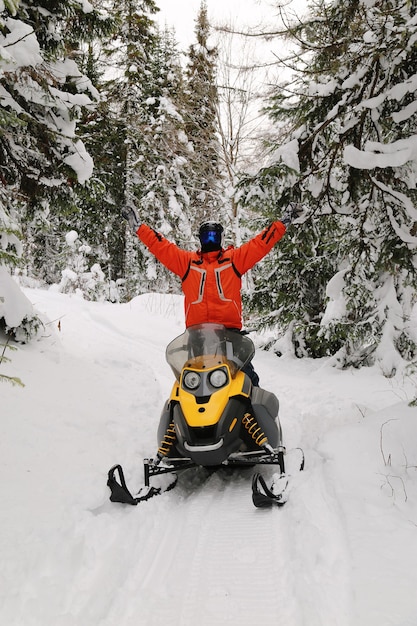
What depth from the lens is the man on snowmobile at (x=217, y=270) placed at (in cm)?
445

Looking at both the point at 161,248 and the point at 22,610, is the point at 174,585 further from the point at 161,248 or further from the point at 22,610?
the point at 161,248

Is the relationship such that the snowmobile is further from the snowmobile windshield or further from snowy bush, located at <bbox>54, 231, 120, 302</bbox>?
snowy bush, located at <bbox>54, 231, 120, 302</bbox>

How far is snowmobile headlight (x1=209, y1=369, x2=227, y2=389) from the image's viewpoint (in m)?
3.85

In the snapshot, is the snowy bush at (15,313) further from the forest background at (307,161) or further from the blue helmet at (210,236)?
the blue helmet at (210,236)

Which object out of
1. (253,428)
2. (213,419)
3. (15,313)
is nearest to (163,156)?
(15,313)

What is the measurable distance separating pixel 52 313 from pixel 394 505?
10.1 meters

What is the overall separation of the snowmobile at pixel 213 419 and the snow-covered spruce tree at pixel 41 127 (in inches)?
101

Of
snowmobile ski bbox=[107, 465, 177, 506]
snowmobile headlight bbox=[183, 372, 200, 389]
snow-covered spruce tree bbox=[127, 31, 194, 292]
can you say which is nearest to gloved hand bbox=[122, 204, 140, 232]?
snowmobile headlight bbox=[183, 372, 200, 389]

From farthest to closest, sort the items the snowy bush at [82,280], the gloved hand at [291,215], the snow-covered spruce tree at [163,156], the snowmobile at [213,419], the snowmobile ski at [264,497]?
the snow-covered spruce tree at [163,156]
the snowy bush at [82,280]
the gloved hand at [291,215]
the snowmobile at [213,419]
the snowmobile ski at [264,497]

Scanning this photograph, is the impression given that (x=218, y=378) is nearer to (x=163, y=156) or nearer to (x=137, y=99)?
(x=163, y=156)

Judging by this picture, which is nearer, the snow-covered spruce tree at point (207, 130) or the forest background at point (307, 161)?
the forest background at point (307, 161)

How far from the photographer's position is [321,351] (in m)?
9.54

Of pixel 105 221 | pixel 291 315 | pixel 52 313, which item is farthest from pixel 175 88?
pixel 291 315

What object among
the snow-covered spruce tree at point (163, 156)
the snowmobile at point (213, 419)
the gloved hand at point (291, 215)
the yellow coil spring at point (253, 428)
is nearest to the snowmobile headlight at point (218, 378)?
the snowmobile at point (213, 419)
